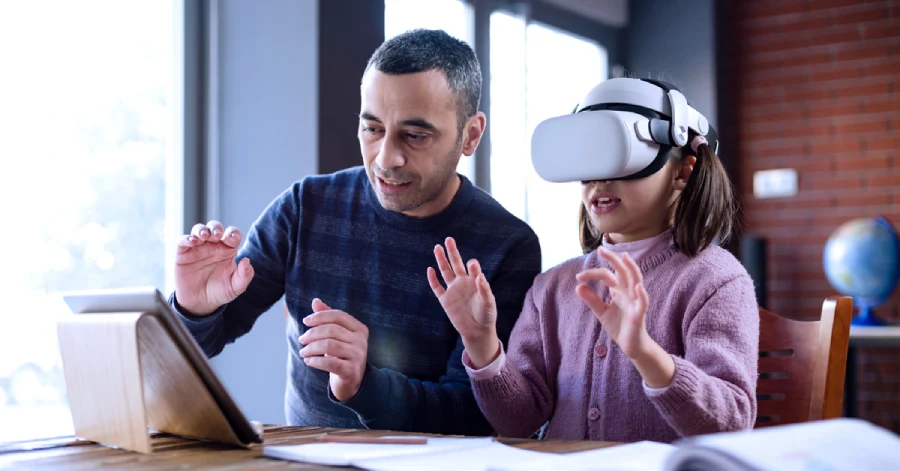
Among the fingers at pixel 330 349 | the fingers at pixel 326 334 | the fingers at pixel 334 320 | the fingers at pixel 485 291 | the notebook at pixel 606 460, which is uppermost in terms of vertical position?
the fingers at pixel 485 291

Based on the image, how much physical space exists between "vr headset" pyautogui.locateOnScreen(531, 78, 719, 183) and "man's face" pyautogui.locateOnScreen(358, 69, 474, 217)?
28 cm

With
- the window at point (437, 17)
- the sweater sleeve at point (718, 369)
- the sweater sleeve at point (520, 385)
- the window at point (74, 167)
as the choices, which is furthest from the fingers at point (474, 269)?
the window at point (437, 17)

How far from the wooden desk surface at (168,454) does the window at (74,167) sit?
1.30 metres

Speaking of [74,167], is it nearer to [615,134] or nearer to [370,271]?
[370,271]

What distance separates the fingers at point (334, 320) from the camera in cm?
112

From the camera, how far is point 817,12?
180 inches

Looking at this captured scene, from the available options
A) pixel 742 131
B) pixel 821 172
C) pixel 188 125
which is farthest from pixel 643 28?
pixel 188 125

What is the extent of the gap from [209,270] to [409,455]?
1.97ft

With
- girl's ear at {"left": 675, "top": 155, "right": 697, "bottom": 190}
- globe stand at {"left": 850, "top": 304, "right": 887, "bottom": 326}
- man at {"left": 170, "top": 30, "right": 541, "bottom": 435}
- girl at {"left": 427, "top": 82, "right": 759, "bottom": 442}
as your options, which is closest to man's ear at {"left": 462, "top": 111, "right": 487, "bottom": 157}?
man at {"left": 170, "top": 30, "right": 541, "bottom": 435}

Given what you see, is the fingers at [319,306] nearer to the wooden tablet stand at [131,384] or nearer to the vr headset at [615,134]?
the wooden tablet stand at [131,384]

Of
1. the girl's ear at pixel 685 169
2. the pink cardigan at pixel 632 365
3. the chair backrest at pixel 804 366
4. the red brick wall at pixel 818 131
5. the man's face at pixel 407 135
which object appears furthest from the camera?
the red brick wall at pixel 818 131

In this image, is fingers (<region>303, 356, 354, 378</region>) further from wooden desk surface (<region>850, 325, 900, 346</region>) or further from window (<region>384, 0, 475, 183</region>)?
wooden desk surface (<region>850, 325, 900, 346</region>)

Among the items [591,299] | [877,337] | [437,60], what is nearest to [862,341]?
[877,337]

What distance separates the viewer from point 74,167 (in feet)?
8.14
